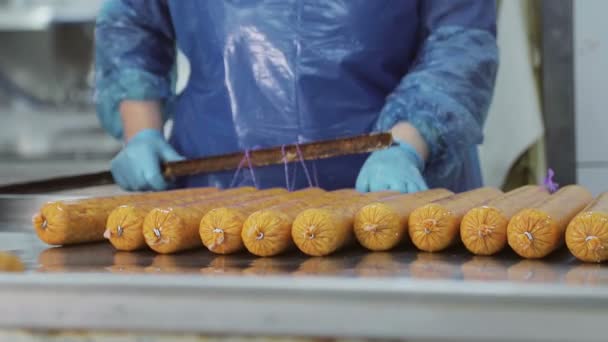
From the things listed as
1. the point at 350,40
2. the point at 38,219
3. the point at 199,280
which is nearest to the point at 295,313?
the point at 199,280

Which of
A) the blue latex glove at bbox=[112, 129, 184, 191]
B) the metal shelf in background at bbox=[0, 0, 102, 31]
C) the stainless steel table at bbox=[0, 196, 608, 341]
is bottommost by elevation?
the stainless steel table at bbox=[0, 196, 608, 341]

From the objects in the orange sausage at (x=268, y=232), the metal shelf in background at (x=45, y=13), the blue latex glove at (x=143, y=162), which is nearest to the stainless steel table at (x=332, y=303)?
the orange sausage at (x=268, y=232)

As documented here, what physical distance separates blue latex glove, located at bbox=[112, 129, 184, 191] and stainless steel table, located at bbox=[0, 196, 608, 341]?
3.71 ft

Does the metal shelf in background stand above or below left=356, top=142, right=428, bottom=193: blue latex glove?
above

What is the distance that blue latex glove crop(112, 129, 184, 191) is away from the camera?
2223 millimetres

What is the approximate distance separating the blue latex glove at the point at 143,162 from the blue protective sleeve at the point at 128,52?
181mm

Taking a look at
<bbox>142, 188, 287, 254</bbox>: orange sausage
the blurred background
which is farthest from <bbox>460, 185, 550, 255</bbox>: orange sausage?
the blurred background

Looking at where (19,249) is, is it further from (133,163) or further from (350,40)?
(350,40)

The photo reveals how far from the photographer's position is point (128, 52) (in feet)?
8.11

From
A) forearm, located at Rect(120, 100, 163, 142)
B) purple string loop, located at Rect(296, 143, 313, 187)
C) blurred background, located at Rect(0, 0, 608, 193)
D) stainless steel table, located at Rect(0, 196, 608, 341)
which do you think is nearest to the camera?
stainless steel table, located at Rect(0, 196, 608, 341)

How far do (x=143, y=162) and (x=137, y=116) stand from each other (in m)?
0.28

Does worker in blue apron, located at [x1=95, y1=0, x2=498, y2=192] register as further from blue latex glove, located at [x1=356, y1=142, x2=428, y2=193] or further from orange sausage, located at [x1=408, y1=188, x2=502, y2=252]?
orange sausage, located at [x1=408, y1=188, x2=502, y2=252]

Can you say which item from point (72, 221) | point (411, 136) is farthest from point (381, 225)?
point (411, 136)

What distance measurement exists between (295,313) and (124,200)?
0.69 metres
